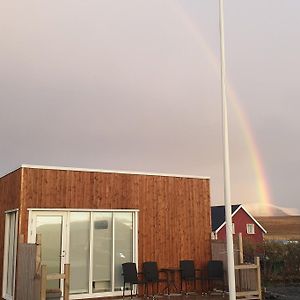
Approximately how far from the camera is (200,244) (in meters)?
13.5

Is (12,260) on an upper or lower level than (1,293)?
upper

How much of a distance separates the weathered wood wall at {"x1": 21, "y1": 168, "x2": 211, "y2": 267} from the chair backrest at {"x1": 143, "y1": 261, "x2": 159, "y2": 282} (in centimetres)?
22

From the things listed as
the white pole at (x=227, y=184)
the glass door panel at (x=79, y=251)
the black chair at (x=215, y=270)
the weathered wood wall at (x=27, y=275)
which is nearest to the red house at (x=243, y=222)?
the black chair at (x=215, y=270)

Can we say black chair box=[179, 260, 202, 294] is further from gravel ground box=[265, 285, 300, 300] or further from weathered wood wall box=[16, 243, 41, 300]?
weathered wood wall box=[16, 243, 41, 300]

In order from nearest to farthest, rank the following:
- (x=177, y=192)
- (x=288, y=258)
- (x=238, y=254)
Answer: (x=238, y=254), (x=177, y=192), (x=288, y=258)

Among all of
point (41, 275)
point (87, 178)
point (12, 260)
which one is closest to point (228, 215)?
point (41, 275)

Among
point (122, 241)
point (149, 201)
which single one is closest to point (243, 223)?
point (149, 201)

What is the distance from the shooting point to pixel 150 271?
40.5 ft

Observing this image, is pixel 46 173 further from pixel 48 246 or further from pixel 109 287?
pixel 109 287

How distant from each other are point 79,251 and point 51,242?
0.79m

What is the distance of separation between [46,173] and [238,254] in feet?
18.5

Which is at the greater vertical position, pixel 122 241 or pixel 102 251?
pixel 122 241

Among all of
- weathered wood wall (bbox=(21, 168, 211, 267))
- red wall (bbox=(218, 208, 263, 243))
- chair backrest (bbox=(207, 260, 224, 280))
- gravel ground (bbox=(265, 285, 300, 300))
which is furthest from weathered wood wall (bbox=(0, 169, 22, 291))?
red wall (bbox=(218, 208, 263, 243))

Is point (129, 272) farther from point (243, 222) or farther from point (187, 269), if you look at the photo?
point (243, 222)
